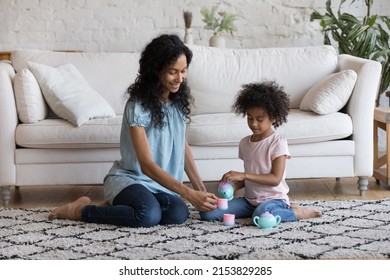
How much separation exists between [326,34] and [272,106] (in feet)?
8.28

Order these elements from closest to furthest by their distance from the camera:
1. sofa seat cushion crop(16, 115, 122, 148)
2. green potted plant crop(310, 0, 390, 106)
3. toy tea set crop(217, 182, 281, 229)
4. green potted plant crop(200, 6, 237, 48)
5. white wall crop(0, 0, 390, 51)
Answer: toy tea set crop(217, 182, 281, 229), sofa seat cushion crop(16, 115, 122, 148), green potted plant crop(310, 0, 390, 106), green potted plant crop(200, 6, 237, 48), white wall crop(0, 0, 390, 51)

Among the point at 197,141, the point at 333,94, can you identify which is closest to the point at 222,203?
the point at 197,141

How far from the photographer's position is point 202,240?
3.07 meters

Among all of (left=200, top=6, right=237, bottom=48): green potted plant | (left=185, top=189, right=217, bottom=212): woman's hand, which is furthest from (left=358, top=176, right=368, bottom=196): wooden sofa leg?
(left=200, top=6, right=237, bottom=48): green potted plant

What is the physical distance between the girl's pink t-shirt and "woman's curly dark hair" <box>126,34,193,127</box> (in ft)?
1.37

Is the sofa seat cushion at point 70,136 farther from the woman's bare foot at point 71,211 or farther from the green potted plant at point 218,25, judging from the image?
the green potted plant at point 218,25

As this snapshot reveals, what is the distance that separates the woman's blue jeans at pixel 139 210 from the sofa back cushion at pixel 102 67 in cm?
129

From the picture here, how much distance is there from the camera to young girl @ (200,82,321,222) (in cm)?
333

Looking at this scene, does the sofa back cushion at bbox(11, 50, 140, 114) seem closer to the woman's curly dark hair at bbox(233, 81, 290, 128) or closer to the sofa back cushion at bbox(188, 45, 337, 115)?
the sofa back cushion at bbox(188, 45, 337, 115)

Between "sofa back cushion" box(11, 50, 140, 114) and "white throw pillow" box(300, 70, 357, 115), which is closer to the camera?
"white throw pillow" box(300, 70, 357, 115)

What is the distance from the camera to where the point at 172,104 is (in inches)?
137

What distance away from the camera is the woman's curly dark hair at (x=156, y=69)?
3.31m
